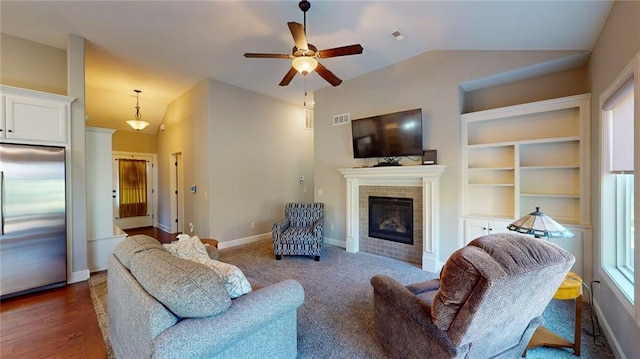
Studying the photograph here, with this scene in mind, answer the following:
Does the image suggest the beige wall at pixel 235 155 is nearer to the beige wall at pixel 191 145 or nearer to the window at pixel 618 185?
the beige wall at pixel 191 145

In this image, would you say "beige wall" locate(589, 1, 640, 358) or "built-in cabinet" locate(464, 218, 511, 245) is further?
"built-in cabinet" locate(464, 218, 511, 245)

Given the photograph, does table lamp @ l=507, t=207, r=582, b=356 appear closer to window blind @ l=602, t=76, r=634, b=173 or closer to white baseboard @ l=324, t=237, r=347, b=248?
window blind @ l=602, t=76, r=634, b=173

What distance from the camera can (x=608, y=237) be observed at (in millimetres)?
2295

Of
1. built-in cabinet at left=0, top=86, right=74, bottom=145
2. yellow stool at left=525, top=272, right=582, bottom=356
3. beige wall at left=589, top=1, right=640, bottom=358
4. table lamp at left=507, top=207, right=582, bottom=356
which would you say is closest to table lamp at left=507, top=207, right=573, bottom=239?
table lamp at left=507, top=207, right=582, bottom=356

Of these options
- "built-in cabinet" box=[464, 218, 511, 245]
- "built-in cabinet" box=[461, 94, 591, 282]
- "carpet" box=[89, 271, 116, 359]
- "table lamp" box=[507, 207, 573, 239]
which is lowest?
"carpet" box=[89, 271, 116, 359]

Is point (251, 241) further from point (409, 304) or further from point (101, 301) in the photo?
point (409, 304)

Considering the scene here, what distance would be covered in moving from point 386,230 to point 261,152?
315 centimetres

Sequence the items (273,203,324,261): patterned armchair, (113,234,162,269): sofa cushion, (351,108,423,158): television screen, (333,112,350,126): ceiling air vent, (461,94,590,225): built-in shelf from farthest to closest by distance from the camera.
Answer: (333,112,350,126): ceiling air vent, (273,203,324,261): patterned armchair, (351,108,423,158): television screen, (461,94,590,225): built-in shelf, (113,234,162,269): sofa cushion

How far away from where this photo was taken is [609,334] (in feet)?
6.80

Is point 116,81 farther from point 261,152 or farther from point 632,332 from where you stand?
point 632,332

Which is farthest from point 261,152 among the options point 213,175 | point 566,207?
point 566,207

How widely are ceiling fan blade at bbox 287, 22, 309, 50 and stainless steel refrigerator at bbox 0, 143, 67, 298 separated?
3272 millimetres

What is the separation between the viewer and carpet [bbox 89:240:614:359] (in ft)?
6.60

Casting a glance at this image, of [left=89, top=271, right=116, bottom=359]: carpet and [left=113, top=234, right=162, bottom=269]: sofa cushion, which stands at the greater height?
[left=113, top=234, right=162, bottom=269]: sofa cushion
